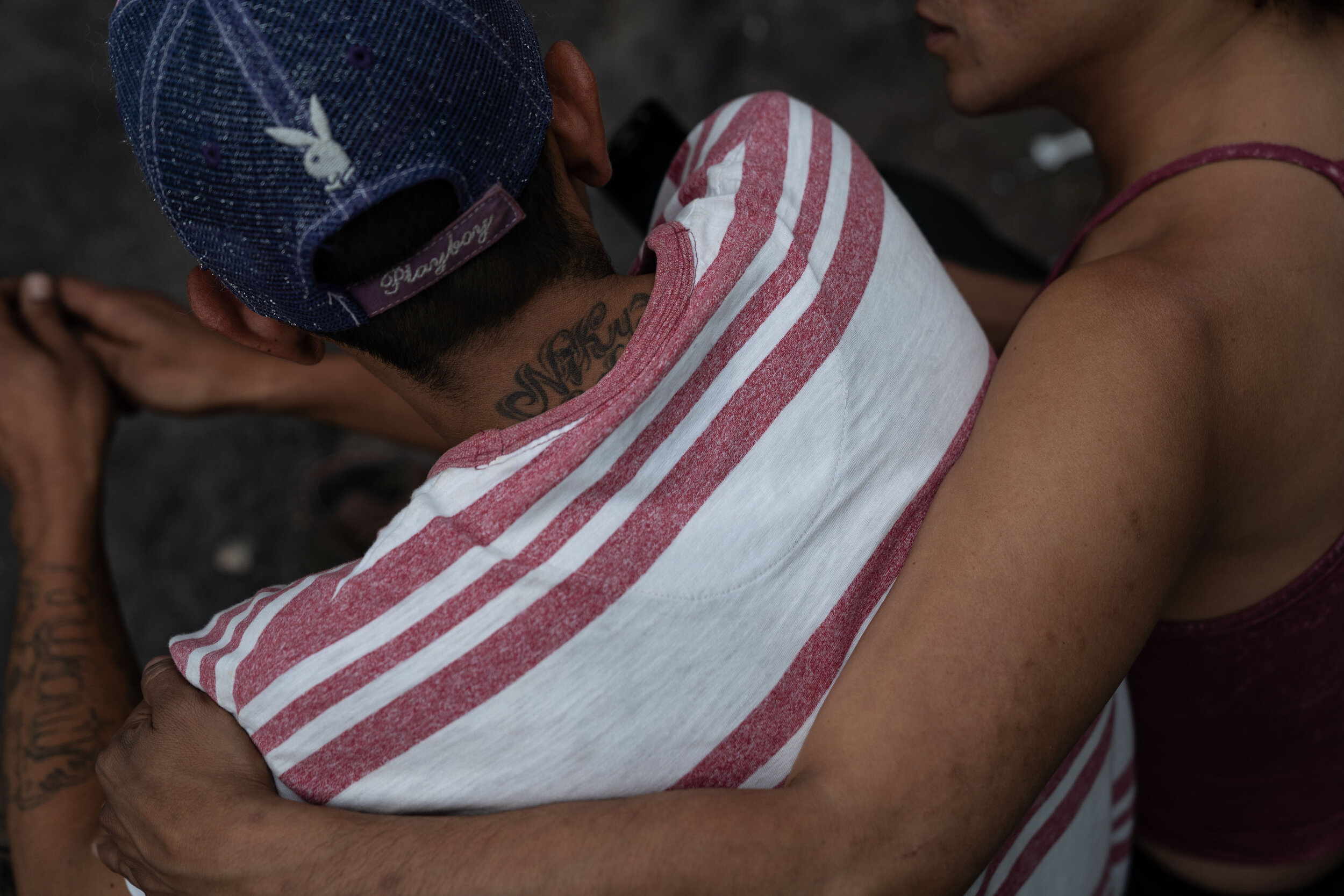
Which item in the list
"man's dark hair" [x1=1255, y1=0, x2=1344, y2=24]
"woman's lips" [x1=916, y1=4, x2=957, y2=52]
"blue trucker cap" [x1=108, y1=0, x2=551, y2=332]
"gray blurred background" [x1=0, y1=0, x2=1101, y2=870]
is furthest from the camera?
"gray blurred background" [x1=0, y1=0, x2=1101, y2=870]

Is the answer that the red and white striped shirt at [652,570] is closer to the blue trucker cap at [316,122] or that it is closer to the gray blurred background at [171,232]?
the blue trucker cap at [316,122]

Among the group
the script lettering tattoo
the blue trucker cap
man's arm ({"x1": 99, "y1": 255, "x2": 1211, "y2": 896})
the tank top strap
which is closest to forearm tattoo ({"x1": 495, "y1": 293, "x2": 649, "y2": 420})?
the blue trucker cap

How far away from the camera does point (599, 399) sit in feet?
3.01

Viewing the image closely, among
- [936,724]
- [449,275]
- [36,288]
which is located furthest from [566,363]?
[36,288]

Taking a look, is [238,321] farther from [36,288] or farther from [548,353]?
[36,288]

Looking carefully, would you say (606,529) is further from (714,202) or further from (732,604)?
(714,202)

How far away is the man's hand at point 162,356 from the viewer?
188cm

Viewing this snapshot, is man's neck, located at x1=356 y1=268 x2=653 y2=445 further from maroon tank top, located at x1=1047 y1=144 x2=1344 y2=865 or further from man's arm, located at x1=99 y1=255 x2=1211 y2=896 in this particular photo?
maroon tank top, located at x1=1047 y1=144 x2=1344 y2=865

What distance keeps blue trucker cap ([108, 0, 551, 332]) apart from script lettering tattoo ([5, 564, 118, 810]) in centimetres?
91

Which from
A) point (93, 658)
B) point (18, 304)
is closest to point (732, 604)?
point (93, 658)

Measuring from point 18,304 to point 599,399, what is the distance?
1.59 metres

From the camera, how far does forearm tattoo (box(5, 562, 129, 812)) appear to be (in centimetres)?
138

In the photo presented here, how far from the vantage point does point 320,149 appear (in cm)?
84

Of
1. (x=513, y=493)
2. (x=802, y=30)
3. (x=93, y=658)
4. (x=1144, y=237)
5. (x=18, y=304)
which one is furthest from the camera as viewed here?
Answer: (x=802, y=30)
